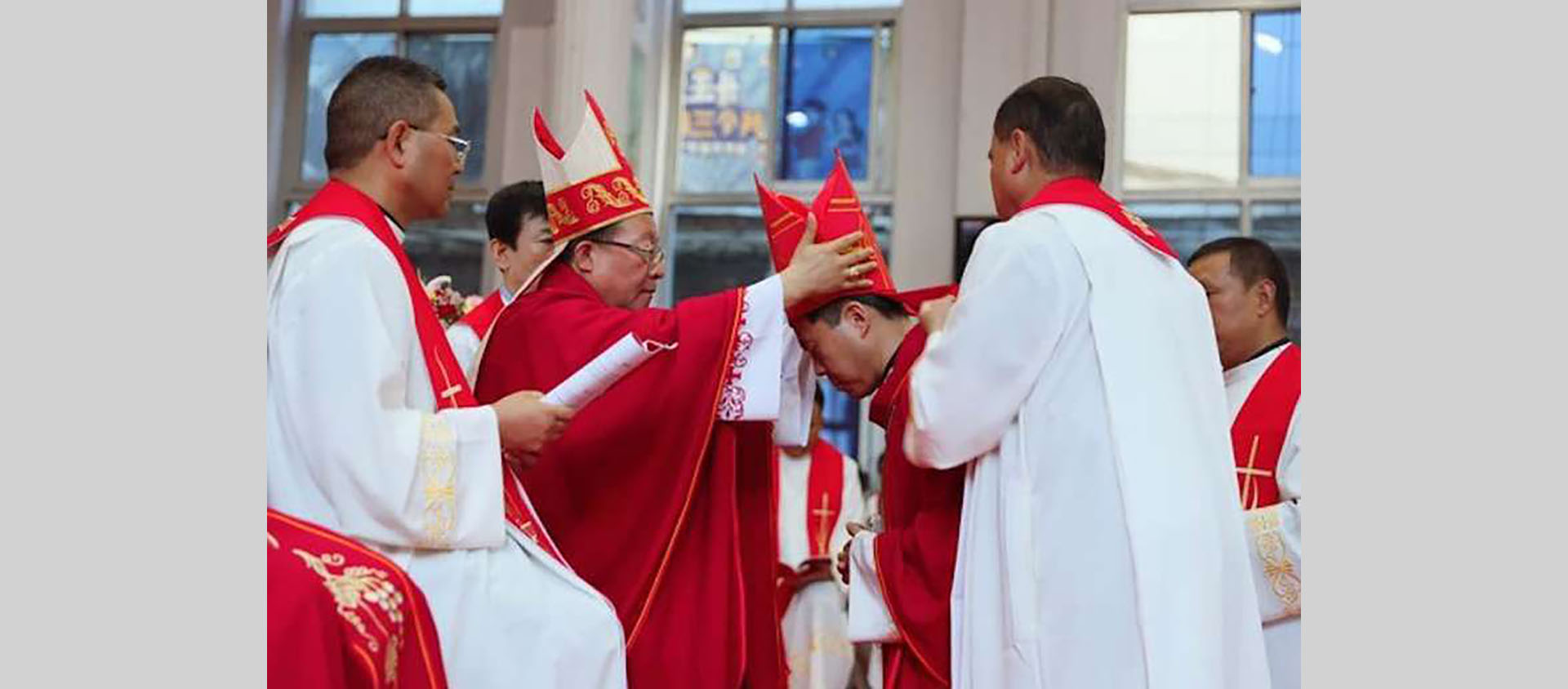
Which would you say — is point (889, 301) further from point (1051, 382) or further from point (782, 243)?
point (1051, 382)

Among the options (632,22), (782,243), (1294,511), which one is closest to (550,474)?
(782,243)

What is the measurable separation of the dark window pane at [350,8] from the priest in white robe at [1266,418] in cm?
685

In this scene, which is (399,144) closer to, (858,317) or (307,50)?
(858,317)

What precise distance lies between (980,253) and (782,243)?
25.6 inches

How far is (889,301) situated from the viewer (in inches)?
158

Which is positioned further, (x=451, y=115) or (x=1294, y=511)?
(x=1294, y=511)

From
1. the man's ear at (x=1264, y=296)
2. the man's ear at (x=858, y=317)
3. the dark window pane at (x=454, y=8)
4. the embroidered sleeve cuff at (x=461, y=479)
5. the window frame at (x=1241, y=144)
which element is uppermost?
the dark window pane at (x=454, y=8)

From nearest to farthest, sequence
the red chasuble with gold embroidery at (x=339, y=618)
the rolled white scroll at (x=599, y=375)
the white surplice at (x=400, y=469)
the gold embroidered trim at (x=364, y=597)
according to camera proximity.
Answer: the red chasuble with gold embroidery at (x=339, y=618) < the gold embroidered trim at (x=364, y=597) < the white surplice at (x=400, y=469) < the rolled white scroll at (x=599, y=375)

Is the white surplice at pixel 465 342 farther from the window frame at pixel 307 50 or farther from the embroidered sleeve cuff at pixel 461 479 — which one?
the window frame at pixel 307 50

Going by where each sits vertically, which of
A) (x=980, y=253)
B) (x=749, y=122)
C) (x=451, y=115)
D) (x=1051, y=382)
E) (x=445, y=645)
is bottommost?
(x=445, y=645)

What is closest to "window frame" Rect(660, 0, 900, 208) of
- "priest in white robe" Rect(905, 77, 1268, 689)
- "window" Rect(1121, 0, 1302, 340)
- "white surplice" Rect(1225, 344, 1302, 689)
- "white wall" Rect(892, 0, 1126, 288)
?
"white wall" Rect(892, 0, 1126, 288)

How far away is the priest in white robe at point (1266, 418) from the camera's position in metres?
4.41

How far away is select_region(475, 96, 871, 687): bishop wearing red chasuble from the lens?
3.96 metres

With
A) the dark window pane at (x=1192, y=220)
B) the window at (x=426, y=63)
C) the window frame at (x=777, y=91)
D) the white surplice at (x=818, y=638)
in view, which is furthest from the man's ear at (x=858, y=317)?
the window at (x=426, y=63)
